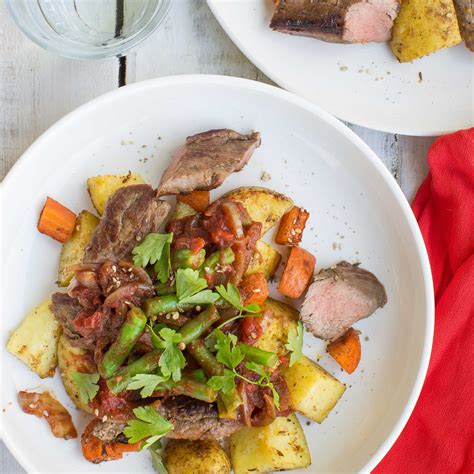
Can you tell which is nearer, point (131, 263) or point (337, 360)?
point (131, 263)

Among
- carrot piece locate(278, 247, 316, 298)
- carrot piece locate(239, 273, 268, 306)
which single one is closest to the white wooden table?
carrot piece locate(278, 247, 316, 298)

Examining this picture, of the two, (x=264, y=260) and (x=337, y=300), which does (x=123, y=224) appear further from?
(x=337, y=300)

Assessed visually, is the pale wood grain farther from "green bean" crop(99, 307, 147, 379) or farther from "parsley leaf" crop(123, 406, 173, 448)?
"parsley leaf" crop(123, 406, 173, 448)

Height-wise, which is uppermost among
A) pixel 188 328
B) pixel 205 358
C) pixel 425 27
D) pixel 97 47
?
pixel 425 27

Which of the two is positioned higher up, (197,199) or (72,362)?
(197,199)

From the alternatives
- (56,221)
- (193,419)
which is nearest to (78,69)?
(56,221)

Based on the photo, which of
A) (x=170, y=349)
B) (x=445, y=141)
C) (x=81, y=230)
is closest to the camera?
(x=170, y=349)

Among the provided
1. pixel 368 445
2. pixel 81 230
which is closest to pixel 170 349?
pixel 81 230

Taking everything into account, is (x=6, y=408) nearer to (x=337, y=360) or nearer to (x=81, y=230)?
(x=81, y=230)
